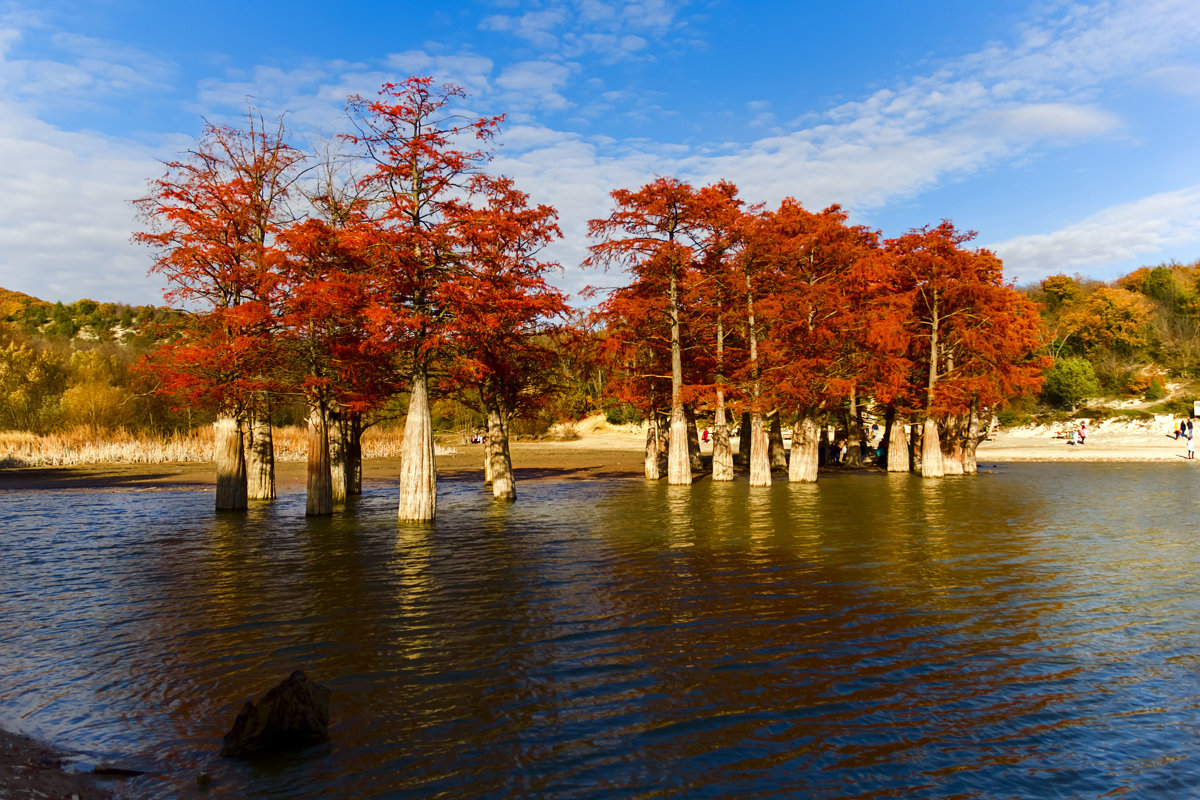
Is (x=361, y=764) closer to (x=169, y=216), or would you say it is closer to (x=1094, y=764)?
(x=1094, y=764)

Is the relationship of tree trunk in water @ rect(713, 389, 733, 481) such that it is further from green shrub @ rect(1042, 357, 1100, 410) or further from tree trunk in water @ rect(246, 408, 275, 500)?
green shrub @ rect(1042, 357, 1100, 410)

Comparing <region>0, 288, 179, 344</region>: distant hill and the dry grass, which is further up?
<region>0, 288, 179, 344</region>: distant hill

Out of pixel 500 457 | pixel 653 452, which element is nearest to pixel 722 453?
pixel 653 452

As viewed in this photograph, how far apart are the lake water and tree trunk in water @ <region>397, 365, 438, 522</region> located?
1359mm

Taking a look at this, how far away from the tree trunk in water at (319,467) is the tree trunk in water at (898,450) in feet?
111

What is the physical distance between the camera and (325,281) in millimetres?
23562

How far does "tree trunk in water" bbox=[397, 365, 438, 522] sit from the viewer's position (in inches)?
936

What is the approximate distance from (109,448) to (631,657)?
54230 mm

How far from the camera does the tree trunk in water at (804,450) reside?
40500mm

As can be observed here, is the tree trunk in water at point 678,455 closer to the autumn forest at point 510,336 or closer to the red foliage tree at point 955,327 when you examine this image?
the autumn forest at point 510,336

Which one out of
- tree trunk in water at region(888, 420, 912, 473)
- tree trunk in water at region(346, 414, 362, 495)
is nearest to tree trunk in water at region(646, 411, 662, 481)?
tree trunk in water at region(888, 420, 912, 473)

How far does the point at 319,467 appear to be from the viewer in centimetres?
2658

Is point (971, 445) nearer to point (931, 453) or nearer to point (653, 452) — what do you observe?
point (931, 453)

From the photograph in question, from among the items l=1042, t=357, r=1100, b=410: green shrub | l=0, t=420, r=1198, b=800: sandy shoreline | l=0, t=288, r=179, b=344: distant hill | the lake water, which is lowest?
the lake water
